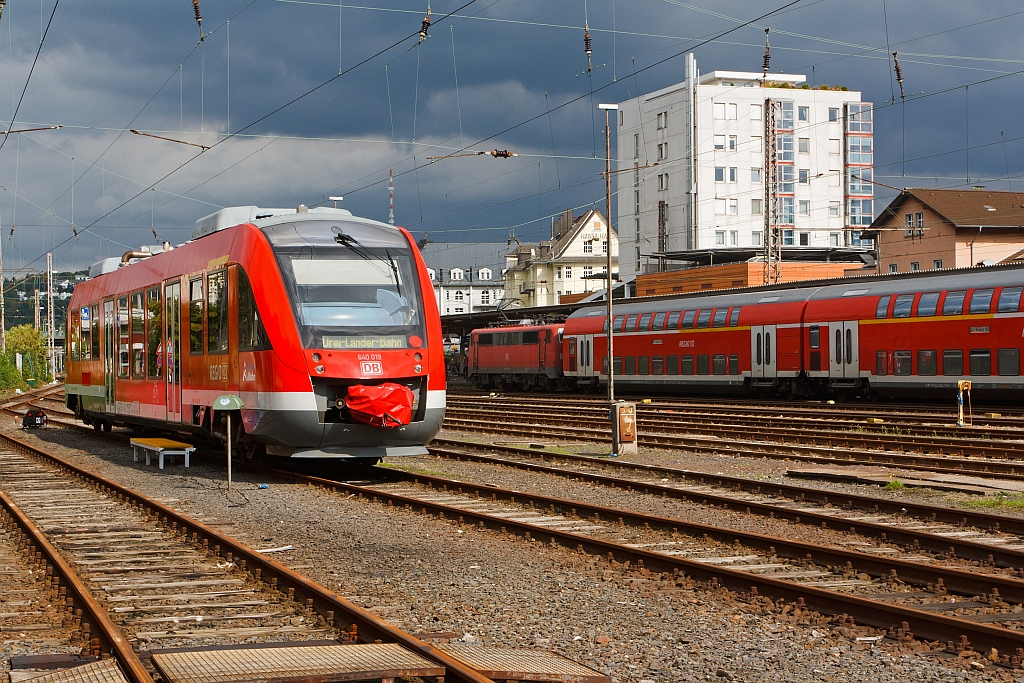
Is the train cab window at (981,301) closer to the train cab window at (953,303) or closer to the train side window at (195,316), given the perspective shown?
the train cab window at (953,303)

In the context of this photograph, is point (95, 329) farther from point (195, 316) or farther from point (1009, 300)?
point (1009, 300)

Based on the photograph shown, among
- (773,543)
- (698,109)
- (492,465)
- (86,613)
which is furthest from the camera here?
(698,109)

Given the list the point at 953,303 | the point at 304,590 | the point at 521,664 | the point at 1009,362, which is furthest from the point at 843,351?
the point at 521,664

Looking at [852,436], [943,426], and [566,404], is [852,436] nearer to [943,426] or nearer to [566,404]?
[943,426]

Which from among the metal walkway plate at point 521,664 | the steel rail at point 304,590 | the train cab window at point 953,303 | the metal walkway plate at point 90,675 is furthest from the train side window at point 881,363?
the metal walkway plate at point 90,675

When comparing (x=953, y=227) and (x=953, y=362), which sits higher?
(x=953, y=227)

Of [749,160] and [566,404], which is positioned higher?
[749,160]

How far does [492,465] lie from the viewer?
743 inches

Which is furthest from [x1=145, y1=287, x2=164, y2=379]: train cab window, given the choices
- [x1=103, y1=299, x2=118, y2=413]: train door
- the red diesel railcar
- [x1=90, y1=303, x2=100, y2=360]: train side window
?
[x1=90, y1=303, x2=100, y2=360]: train side window

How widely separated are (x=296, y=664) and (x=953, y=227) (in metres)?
67.8

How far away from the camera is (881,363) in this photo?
103 ft

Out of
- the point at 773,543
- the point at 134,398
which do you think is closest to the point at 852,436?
the point at 773,543

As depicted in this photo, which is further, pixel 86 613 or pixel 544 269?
pixel 544 269

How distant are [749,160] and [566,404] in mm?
56840
